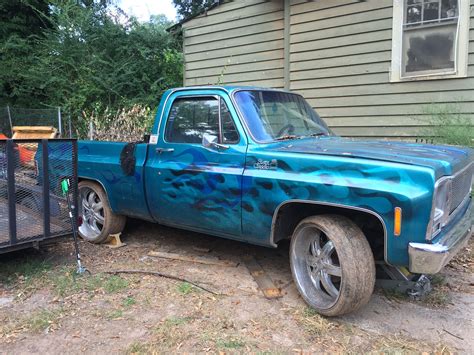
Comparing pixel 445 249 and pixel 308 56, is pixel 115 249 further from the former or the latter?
pixel 308 56

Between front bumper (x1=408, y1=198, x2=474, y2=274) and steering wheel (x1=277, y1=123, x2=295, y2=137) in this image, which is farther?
steering wheel (x1=277, y1=123, x2=295, y2=137)

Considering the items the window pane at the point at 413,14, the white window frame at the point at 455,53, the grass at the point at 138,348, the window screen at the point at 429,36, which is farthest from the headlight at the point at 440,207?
the window pane at the point at 413,14

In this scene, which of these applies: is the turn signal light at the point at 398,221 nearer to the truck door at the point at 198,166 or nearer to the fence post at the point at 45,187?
the truck door at the point at 198,166

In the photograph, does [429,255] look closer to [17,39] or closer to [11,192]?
[11,192]

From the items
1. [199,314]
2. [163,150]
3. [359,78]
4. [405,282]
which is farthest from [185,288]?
[359,78]

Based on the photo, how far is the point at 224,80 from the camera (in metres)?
9.45

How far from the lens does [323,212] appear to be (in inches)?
137

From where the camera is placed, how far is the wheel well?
11.1ft

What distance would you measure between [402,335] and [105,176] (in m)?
3.54

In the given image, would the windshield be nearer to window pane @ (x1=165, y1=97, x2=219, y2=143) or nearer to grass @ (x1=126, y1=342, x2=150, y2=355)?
window pane @ (x1=165, y1=97, x2=219, y2=143)

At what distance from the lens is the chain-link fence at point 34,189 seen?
387cm

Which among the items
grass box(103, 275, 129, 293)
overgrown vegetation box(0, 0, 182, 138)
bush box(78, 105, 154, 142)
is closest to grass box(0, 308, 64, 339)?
grass box(103, 275, 129, 293)

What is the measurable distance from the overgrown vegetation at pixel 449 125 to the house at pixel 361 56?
1.0 inches

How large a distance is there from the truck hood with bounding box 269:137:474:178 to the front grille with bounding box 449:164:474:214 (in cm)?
8
